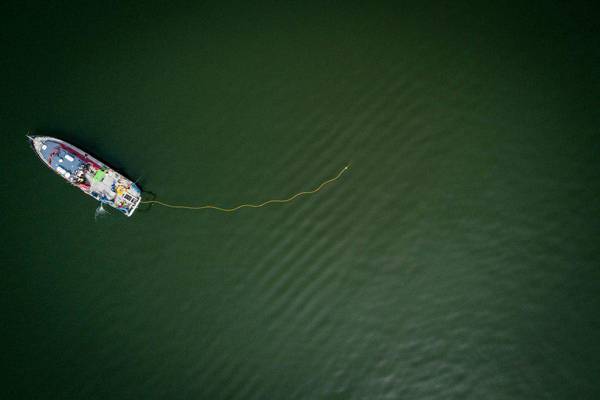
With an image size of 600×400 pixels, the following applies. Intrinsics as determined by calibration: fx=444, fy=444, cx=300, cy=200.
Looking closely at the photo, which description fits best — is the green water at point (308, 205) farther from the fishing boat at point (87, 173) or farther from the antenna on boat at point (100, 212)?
the fishing boat at point (87, 173)

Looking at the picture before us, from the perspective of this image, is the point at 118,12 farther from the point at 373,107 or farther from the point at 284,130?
the point at 373,107

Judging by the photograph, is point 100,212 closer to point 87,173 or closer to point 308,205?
point 87,173

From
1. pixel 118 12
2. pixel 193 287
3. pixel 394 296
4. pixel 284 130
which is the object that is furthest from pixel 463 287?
pixel 118 12

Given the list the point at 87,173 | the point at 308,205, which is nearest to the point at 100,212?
the point at 87,173

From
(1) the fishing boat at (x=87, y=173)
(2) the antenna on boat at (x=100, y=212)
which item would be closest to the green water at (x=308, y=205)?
(2) the antenna on boat at (x=100, y=212)

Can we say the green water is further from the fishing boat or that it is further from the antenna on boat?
the fishing boat

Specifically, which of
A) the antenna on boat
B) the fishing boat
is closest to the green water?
the antenna on boat

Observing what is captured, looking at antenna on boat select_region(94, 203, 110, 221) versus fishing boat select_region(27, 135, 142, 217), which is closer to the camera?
fishing boat select_region(27, 135, 142, 217)
